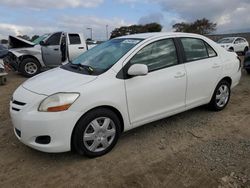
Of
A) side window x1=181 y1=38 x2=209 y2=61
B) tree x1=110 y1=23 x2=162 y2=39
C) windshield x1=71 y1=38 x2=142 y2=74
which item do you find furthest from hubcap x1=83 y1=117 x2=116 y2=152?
tree x1=110 y1=23 x2=162 y2=39

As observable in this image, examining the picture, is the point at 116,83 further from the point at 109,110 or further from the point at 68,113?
the point at 68,113

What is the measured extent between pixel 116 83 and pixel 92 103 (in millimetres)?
454

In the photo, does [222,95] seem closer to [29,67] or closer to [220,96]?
[220,96]

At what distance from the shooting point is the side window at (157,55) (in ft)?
13.0

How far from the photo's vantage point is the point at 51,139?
3.25 m

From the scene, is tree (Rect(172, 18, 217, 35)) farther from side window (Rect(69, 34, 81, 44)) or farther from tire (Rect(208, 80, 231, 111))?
tire (Rect(208, 80, 231, 111))

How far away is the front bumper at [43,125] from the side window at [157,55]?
1.28 m

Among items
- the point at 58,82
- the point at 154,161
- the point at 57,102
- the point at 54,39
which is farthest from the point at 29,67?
the point at 154,161

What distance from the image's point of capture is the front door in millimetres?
3766

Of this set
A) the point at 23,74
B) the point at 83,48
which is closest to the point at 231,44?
the point at 83,48

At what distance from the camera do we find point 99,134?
3510 millimetres

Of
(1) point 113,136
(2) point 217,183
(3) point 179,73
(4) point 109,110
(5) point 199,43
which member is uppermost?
(5) point 199,43

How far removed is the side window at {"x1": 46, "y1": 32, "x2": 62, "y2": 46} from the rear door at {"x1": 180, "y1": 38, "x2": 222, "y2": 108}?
716 centimetres

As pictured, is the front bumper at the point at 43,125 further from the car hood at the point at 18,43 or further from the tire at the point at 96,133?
the car hood at the point at 18,43
